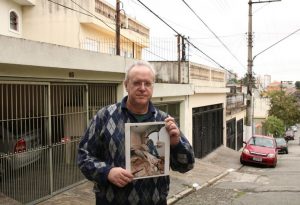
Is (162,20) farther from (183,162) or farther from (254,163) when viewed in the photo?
(183,162)

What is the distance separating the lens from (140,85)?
3080 mm

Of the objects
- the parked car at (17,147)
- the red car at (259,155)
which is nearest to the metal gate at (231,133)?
the red car at (259,155)

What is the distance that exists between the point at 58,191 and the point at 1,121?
2.20 meters

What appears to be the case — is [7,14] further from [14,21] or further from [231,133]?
[231,133]

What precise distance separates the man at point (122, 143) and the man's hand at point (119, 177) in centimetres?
6

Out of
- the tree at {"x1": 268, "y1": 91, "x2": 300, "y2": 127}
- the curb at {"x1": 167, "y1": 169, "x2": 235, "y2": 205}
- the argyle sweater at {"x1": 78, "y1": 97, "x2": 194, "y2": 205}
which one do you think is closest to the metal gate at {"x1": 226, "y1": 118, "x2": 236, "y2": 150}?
the curb at {"x1": 167, "y1": 169, "x2": 235, "y2": 205}

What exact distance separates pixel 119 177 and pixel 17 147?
18.0 feet

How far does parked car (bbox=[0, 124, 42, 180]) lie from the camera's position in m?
7.39

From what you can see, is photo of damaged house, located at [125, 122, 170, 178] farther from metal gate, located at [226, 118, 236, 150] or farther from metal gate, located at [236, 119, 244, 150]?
metal gate, located at [236, 119, 244, 150]

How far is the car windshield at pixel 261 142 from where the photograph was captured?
67.3ft

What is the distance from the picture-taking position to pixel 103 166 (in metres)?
3.00

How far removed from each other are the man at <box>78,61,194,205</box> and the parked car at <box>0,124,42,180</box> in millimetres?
4503

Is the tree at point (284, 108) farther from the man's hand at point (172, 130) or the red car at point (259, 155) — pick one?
the man's hand at point (172, 130)

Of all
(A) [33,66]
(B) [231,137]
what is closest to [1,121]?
(A) [33,66]
